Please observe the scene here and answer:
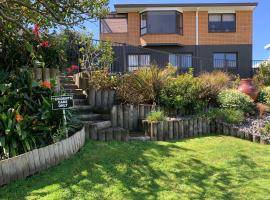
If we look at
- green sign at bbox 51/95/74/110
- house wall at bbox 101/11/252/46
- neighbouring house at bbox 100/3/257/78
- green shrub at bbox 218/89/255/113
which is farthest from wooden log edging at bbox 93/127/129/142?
house wall at bbox 101/11/252/46

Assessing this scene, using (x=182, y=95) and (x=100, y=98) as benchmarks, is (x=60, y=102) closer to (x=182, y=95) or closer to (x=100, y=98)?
(x=100, y=98)

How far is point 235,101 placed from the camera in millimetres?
12414

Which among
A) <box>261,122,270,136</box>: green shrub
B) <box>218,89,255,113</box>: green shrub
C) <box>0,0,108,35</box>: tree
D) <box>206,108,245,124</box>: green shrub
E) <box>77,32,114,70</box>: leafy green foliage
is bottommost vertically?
<box>261,122,270,136</box>: green shrub

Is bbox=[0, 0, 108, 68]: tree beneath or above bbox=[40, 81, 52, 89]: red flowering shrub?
above

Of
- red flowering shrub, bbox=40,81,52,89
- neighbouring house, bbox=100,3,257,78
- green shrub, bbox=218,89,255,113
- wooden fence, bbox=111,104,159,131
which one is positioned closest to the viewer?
red flowering shrub, bbox=40,81,52,89

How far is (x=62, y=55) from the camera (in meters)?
11.1

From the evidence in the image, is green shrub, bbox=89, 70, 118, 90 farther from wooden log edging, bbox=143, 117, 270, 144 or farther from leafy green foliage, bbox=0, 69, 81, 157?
leafy green foliage, bbox=0, 69, 81, 157

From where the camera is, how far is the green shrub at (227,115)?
11430 mm

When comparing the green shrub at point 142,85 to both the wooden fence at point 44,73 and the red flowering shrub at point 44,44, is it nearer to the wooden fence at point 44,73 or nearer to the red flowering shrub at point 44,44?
the wooden fence at point 44,73

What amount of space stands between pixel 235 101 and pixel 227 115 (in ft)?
3.45

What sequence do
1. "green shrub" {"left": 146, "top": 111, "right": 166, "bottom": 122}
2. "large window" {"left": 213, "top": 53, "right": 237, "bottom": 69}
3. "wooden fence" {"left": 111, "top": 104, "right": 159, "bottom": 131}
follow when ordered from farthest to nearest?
"large window" {"left": 213, "top": 53, "right": 237, "bottom": 69}, "wooden fence" {"left": 111, "top": 104, "right": 159, "bottom": 131}, "green shrub" {"left": 146, "top": 111, "right": 166, "bottom": 122}

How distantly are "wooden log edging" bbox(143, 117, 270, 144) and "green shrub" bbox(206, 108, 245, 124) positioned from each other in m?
0.25

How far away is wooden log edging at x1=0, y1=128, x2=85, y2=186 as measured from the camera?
6.60 meters

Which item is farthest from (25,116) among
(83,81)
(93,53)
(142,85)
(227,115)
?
(93,53)
